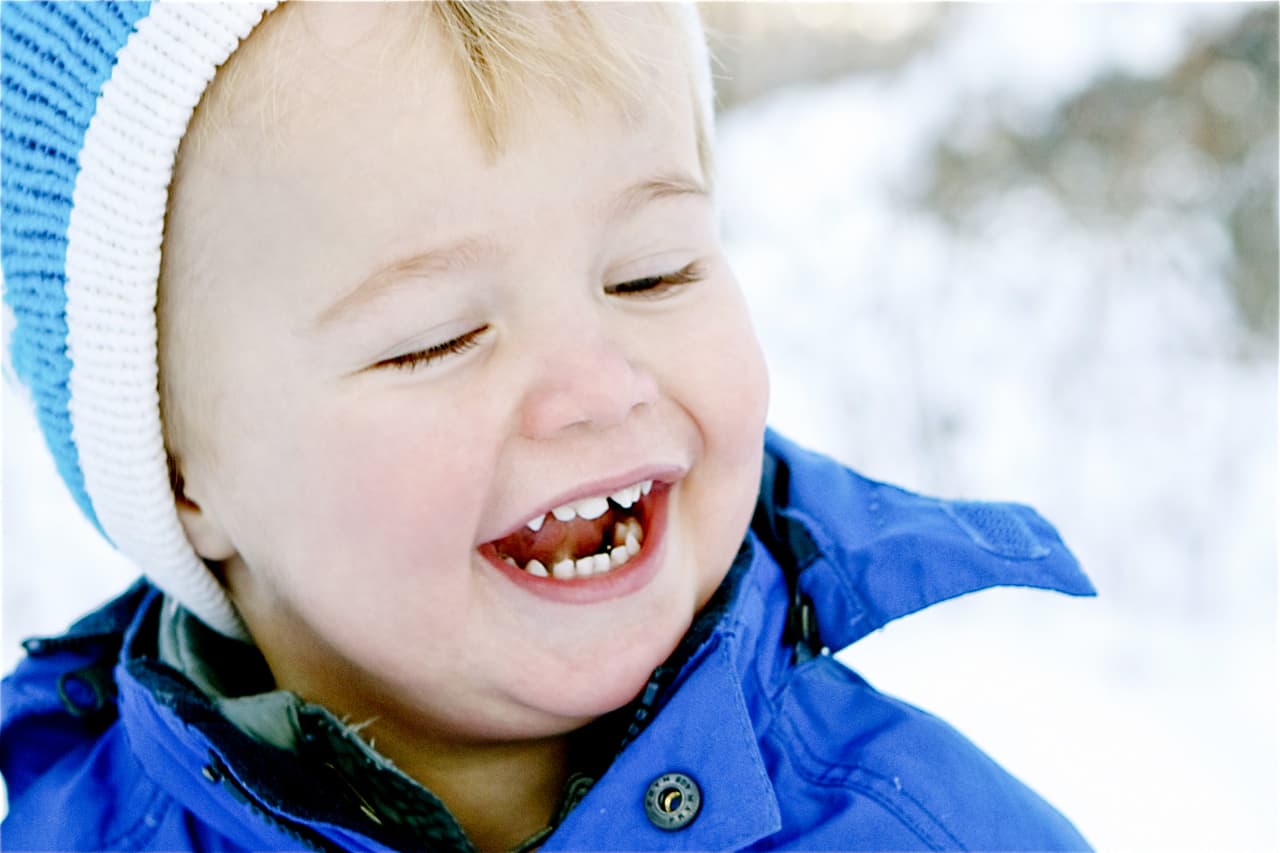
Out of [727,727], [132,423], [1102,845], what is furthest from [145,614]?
[1102,845]

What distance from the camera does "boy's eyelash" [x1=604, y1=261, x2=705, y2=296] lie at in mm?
1132

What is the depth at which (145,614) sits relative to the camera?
1514mm

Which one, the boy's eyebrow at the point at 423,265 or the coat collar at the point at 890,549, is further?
the coat collar at the point at 890,549

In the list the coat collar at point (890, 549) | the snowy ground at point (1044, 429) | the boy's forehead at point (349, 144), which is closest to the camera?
the boy's forehead at point (349, 144)

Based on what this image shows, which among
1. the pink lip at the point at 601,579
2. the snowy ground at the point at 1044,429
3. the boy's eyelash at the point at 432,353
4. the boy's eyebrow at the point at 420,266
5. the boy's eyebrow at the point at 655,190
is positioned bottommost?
the snowy ground at the point at 1044,429

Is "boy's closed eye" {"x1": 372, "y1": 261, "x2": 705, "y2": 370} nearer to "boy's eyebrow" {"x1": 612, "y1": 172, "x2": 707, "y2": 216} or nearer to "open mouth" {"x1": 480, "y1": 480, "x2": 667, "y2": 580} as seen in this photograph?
"boy's eyebrow" {"x1": 612, "y1": 172, "x2": 707, "y2": 216}

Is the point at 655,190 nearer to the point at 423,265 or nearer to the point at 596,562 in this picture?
the point at 423,265

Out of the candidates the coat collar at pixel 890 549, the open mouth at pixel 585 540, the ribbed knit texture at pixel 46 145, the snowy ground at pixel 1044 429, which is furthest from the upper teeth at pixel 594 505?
the snowy ground at pixel 1044 429

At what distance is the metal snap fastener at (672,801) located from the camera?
1.08 meters

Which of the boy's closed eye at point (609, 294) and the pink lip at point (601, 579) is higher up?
the boy's closed eye at point (609, 294)

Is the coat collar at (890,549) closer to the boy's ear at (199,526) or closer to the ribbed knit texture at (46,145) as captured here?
the boy's ear at (199,526)

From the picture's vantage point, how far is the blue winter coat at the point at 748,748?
1.10 metres

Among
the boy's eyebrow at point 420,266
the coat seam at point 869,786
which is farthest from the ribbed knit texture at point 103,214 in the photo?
the coat seam at point 869,786

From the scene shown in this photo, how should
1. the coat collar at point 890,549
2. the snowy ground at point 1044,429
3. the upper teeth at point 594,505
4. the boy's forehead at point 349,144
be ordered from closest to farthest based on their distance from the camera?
the boy's forehead at point 349,144
the upper teeth at point 594,505
the coat collar at point 890,549
the snowy ground at point 1044,429
